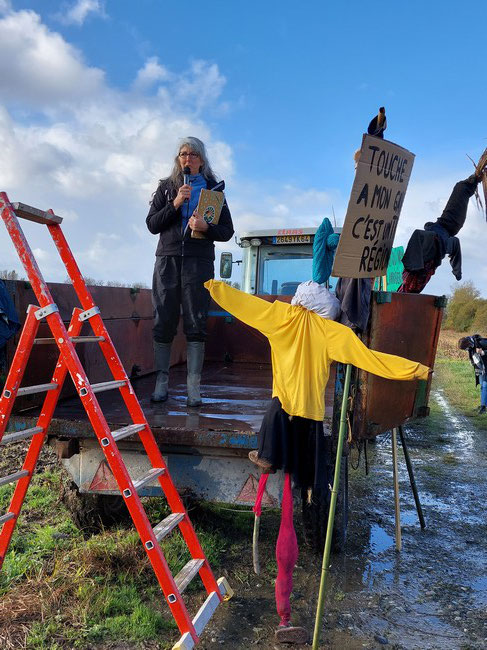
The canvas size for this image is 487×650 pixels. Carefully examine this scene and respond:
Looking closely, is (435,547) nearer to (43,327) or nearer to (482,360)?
(43,327)

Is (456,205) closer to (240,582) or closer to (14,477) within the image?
(240,582)

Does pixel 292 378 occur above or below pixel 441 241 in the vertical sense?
below

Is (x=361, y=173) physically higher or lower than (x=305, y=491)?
higher

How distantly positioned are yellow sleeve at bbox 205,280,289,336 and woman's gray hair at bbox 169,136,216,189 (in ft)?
4.60

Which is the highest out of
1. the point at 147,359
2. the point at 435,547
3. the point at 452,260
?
the point at 452,260

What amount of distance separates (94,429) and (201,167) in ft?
7.41

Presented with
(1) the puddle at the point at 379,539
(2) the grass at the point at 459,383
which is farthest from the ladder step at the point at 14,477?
(2) the grass at the point at 459,383

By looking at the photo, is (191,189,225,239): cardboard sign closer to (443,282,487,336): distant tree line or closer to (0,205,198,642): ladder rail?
(0,205,198,642): ladder rail

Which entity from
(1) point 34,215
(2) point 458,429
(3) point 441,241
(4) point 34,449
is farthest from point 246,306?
(2) point 458,429

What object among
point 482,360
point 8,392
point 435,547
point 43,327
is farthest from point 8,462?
point 482,360

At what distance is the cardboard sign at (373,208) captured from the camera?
3.21 metres

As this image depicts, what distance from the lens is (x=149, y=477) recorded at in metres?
3.05

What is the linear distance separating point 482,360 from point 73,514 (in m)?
8.50

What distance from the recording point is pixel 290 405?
307 cm
